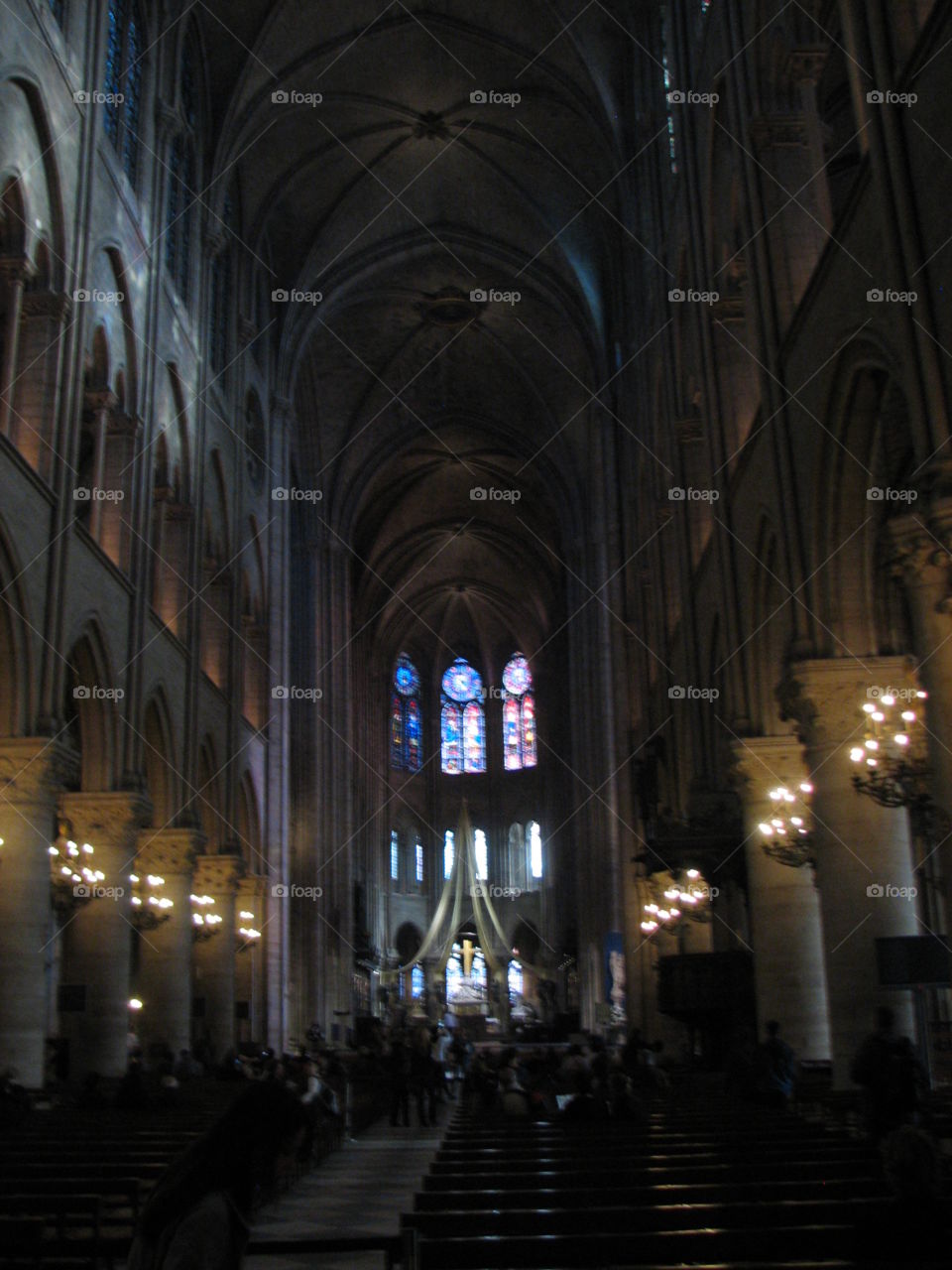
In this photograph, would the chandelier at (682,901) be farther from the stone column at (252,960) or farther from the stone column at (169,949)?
the stone column at (252,960)

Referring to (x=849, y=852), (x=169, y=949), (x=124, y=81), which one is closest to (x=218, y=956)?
(x=169, y=949)

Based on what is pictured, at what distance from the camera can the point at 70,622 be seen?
1831 centimetres

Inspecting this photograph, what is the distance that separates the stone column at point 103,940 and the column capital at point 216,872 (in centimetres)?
735

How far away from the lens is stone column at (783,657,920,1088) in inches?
496

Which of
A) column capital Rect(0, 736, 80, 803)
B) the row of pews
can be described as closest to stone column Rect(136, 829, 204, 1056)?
column capital Rect(0, 736, 80, 803)

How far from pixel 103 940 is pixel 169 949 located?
3.88 m

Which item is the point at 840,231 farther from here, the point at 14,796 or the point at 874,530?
the point at 14,796

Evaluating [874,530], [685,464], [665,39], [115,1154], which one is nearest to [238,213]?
[665,39]

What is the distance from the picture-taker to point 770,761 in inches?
652

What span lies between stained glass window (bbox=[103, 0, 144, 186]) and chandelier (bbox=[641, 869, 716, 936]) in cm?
1570

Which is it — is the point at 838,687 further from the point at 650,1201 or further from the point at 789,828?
the point at 650,1201

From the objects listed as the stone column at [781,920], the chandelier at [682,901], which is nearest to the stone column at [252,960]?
the chandelier at [682,901]

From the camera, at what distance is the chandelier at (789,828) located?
49.9 feet

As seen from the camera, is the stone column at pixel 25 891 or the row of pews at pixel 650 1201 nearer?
the row of pews at pixel 650 1201
